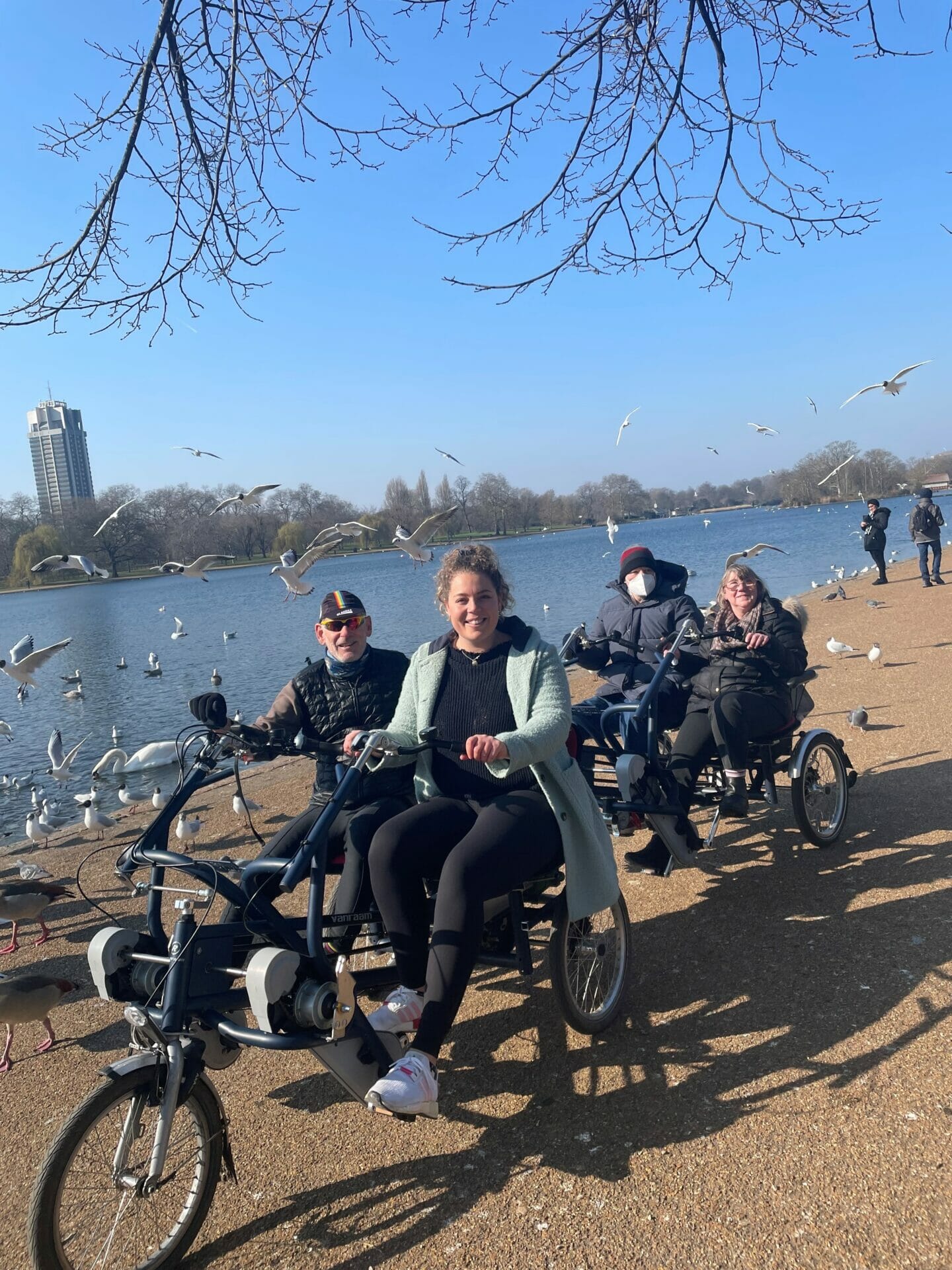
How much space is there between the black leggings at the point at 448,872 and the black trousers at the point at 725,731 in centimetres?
186

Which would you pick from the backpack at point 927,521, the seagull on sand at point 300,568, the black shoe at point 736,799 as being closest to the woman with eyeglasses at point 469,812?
the black shoe at point 736,799

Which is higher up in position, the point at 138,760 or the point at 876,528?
the point at 876,528

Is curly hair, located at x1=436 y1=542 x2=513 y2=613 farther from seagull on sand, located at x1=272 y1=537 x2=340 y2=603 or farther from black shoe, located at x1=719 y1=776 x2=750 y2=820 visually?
seagull on sand, located at x1=272 y1=537 x2=340 y2=603

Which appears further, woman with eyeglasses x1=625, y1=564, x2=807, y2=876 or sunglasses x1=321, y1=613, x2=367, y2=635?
woman with eyeglasses x1=625, y1=564, x2=807, y2=876

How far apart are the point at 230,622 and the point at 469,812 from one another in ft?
Result: 109

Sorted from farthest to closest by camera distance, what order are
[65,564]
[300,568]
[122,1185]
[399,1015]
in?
[65,564] → [300,568] → [399,1015] → [122,1185]

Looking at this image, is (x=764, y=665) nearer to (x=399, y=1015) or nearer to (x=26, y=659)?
(x=399, y=1015)

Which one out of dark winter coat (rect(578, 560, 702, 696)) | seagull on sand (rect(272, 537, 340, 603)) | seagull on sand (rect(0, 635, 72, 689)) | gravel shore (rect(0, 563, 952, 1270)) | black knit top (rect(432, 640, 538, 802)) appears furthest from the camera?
seagull on sand (rect(272, 537, 340, 603))

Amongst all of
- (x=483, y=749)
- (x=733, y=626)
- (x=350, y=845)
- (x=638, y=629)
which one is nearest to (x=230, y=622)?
(x=638, y=629)

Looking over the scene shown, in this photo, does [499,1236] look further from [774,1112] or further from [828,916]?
[828,916]

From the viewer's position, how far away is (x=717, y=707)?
4.84m

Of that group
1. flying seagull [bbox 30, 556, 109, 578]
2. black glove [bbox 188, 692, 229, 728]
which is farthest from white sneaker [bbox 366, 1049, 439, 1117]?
flying seagull [bbox 30, 556, 109, 578]

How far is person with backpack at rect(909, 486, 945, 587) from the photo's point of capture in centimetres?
1758

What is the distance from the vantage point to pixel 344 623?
4117 millimetres
